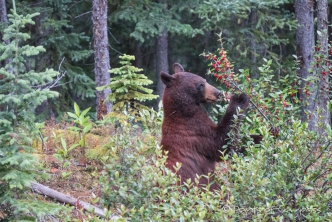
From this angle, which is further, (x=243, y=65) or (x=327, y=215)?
(x=243, y=65)

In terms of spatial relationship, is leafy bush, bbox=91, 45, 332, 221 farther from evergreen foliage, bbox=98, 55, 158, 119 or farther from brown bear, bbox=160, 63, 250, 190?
evergreen foliage, bbox=98, 55, 158, 119

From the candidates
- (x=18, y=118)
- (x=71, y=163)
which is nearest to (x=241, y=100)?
(x=18, y=118)

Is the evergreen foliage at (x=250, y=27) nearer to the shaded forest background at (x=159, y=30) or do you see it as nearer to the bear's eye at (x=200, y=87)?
the shaded forest background at (x=159, y=30)

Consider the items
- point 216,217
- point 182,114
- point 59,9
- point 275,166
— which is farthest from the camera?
point 59,9

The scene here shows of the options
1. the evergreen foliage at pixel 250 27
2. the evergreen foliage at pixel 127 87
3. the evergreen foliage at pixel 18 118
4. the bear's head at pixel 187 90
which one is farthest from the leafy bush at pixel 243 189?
the evergreen foliage at pixel 250 27

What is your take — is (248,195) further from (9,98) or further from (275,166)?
(9,98)

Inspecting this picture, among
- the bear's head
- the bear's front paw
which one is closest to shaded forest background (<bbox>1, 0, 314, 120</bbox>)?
the bear's head

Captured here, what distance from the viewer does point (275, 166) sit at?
4.56 metres

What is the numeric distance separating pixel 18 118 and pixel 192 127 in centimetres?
250

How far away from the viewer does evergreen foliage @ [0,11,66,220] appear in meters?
4.36

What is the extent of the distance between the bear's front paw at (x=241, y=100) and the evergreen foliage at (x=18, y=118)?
96.1 inches

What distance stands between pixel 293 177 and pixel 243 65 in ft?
35.1

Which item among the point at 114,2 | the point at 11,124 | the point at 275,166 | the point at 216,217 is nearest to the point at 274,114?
the point at 275,166

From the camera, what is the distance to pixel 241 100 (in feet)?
20.3
